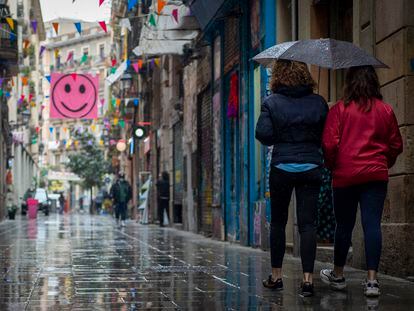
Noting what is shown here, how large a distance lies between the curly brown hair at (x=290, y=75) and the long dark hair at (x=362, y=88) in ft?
1.08

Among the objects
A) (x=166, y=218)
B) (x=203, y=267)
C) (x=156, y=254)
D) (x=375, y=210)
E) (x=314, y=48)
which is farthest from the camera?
(x=166, y=218)

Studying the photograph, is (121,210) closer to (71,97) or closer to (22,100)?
(71,97)

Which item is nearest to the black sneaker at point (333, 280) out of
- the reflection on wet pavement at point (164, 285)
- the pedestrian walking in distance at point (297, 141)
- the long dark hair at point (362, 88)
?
the reflection on wet pavement at point (164, 285)

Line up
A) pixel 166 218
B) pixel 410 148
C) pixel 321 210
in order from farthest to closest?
pixel 166 218
pixel 321 210
pixel 410 148

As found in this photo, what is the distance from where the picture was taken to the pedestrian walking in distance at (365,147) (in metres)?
7.23

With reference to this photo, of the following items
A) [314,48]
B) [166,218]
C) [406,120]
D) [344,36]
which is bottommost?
[166,218]

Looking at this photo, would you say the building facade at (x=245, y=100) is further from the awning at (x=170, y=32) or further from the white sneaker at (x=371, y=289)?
the white sneaker at (x=371, y=289)

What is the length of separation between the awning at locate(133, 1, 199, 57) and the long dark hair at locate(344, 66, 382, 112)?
15.1 meters

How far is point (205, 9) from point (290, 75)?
35.7 ft

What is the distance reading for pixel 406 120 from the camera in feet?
28.9

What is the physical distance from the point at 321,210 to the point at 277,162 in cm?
477

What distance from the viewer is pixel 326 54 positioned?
7.81 metres

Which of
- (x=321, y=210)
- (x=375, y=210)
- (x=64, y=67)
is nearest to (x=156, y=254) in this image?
(x=321, y=210)

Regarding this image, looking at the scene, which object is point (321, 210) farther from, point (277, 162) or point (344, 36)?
point (277, 162)
